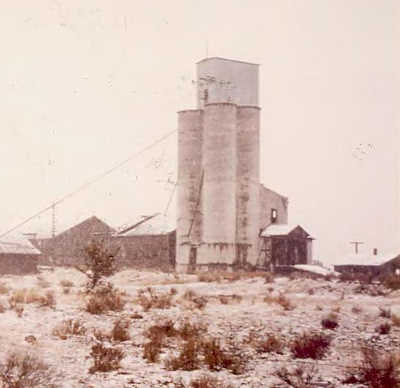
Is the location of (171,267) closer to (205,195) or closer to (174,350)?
(205,195)

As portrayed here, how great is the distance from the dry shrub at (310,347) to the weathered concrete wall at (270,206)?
87.5 ft

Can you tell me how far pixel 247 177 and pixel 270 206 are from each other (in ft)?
14.0

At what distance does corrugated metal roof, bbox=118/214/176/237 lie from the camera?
41.8 metres

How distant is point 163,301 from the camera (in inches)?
643

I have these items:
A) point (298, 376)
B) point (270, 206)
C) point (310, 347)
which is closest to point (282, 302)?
point (310, 347)

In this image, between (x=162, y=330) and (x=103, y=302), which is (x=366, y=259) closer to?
(x=103, y=302)

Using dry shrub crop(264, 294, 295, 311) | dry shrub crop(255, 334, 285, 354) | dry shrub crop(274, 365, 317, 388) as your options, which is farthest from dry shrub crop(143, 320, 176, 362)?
dry shrub crop(264, 294, 295, 311)

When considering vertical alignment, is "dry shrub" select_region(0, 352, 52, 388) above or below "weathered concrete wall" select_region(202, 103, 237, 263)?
below

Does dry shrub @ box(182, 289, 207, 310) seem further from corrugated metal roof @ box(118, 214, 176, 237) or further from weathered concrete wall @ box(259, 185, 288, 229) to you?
corrugated metal roof @ box(118, 214, 176, 237)

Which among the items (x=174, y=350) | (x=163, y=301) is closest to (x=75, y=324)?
(x=174, y=350)

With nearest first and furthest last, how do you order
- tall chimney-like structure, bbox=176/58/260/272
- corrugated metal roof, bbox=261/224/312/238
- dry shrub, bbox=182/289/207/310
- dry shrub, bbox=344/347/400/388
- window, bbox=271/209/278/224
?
dry shrub, bbox=344/347/400/388 < dry shrub, bbox=182/289/207/310 < tall chimney-like structure, bbox=176/58/260/272 < corrugated metal roof, bbox=261/224/312/238 < window, bbox=271/209/278/224

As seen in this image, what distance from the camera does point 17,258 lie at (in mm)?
35125

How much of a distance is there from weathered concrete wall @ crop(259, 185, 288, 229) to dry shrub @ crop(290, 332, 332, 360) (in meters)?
26.7

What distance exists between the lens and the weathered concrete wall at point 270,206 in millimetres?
38844
